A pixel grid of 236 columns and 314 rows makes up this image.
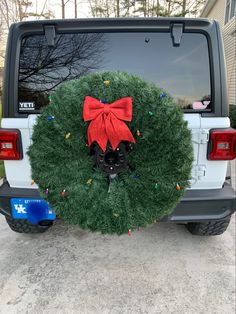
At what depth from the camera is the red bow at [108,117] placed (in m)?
1.50

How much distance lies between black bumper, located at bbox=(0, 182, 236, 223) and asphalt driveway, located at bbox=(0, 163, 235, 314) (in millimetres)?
559

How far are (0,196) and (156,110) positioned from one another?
1.50 metres

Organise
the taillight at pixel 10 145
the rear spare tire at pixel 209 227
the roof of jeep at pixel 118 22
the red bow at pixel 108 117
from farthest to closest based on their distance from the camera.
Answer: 1. the rear spare tire at pixel 209 227
2. the taillight at pixel 10 145
3. the roof of jeep at pixel 118 22
4. the red bow at pixel 108 117

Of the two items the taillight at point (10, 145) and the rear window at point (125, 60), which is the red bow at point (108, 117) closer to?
the rear window at point (125, 60)

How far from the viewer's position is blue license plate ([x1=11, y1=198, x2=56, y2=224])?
2176mm

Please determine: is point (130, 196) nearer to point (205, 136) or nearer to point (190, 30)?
point (205, 136)

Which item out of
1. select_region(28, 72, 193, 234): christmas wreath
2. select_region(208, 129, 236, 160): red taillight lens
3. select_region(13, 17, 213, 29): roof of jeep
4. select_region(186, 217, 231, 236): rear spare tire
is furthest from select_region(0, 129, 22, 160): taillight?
select_region(186, 217, 231, 236): rear spare tire

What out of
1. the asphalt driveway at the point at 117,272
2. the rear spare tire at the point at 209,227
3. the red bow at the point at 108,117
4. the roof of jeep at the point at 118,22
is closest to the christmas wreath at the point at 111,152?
the red bow at the point at 108,117

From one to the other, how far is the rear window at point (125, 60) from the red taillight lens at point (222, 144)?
0.75ft

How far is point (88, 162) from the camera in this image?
1.66 metres

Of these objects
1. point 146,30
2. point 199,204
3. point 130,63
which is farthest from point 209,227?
point 146,30

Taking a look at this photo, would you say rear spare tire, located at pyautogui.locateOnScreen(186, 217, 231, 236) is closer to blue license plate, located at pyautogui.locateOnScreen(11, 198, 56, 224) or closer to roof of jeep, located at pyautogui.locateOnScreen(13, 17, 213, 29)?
blue license plate, located at pyautogui.locateOnScreen(11, 198, 56, 224)

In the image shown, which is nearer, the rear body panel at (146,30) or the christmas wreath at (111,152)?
the christmas wreath at (111,152)

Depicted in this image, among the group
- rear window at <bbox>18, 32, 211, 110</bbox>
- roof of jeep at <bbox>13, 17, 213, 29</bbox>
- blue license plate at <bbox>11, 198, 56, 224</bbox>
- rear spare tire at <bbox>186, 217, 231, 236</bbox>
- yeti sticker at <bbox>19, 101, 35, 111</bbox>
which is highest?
roof of jeep at <bbox>13, 17, 213, 29</bbox>
